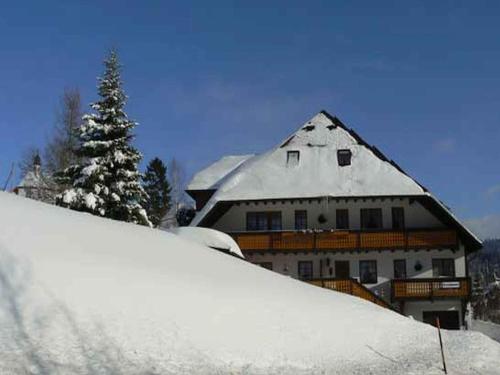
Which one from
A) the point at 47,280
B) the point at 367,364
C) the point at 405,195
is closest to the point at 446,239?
the point at 405,195

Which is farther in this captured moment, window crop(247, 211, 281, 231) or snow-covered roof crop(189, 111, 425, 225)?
window crop(247, 211, 281, 231)

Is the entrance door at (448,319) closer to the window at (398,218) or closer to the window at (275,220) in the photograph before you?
the window at (398,218)

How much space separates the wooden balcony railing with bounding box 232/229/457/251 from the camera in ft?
112

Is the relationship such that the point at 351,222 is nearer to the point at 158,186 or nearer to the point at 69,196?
the point at 69,196

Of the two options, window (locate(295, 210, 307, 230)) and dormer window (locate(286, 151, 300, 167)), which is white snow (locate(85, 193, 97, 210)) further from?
dormer window (locate(286, 151, 300, 167))

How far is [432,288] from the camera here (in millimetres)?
32531

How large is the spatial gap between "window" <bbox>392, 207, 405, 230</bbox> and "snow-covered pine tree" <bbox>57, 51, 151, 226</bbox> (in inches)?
577

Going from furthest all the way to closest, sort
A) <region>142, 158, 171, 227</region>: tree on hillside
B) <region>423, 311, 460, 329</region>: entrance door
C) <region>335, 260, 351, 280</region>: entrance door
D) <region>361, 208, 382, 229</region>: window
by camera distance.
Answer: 1. <region>142, 158, 171, 227</region>: tree on hillside
2. <region>361, 208, 382, 229</region>: window
3. <region>335, 260, 351, 280</region>: entrance door
4. <region>423, 311, 460, 329</region>: entrance door

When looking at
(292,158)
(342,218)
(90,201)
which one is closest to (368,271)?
(342,218)

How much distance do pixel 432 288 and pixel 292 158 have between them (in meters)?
11.6

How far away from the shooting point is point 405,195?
34719 mm

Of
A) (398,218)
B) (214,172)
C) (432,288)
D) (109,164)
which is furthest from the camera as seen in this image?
(214,172)

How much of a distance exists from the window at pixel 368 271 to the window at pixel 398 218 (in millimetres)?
2432

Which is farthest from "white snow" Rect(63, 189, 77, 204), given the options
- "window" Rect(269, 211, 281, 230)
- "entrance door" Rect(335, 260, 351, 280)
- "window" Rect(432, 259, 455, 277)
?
"window" Rect(432, 259, 455, 277)
